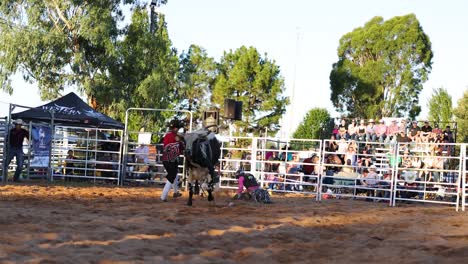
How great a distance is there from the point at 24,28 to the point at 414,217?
2356 cm

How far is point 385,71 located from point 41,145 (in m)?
31.3

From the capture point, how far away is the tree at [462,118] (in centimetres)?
4247

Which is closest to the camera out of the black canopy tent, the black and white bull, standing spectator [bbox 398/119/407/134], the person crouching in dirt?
the black and white bull

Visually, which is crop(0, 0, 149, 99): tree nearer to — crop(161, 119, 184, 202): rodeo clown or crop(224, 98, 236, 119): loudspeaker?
crop(224, 98, 236, 119): loudspeaker

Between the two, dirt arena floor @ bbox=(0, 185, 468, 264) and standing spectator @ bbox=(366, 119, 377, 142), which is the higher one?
standing spectator @ bbox=(366, 119, 377, 142)

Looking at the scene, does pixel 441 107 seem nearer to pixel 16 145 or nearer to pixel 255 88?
pixel 255 88

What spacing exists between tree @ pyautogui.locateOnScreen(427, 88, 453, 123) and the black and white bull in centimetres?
3747

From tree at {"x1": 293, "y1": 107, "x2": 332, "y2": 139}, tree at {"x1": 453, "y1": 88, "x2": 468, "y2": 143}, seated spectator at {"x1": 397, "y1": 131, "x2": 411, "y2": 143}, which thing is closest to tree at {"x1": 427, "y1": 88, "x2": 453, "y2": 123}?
tree at {"x1": 453, "y1": 88, "x2": 468, "y2": 143}

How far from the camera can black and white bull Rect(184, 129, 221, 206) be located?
12.3m

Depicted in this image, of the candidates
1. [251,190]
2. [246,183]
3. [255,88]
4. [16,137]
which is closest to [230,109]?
[246,183]

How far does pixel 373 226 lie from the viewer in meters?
9.88

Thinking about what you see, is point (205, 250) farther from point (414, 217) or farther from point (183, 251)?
point (414, 217)

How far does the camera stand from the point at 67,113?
19.4 metres

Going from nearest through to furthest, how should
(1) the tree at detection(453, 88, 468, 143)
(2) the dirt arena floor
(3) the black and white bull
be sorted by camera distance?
(2) the dirt arena floor < (3) the black and white bull < (1) the tree at detection(453, 88, 468, 143)
